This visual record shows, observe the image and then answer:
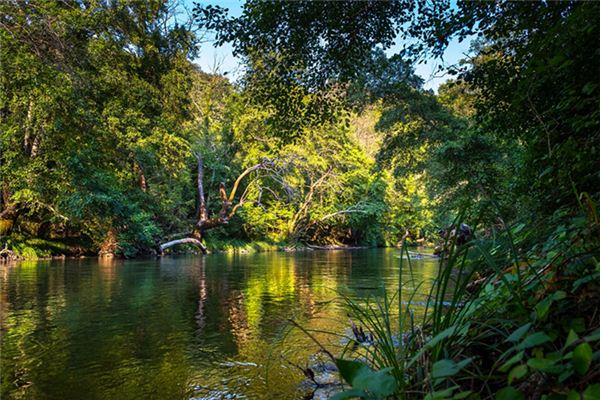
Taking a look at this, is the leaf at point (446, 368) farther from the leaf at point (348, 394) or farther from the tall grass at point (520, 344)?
the leaf at point (348, 394)

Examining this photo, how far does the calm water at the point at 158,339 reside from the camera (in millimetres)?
3330

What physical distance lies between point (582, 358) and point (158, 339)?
15.3 ft

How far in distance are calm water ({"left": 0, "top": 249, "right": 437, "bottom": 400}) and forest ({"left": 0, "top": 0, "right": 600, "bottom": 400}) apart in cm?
112

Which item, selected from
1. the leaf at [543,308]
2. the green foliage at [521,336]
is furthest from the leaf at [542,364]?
the leaf at [543,308]

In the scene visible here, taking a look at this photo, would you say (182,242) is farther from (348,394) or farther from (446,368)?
(446,368)

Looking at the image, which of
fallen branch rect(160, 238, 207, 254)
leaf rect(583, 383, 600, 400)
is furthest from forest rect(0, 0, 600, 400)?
fallen branch rect(160, 238, 207, 254)

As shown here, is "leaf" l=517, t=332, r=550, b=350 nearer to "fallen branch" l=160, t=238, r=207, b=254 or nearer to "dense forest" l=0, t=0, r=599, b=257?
"dense forest" l=0, t=0, r=599, b=257

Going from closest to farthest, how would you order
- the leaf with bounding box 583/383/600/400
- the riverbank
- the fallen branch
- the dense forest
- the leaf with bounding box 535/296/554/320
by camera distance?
the leaf with bounding box 583/383/600/400 < the leaf with bounding box 535/296/554/320 < the dense forest < the riverbank < the fallen branch

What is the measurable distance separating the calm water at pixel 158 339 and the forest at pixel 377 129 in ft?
3.66

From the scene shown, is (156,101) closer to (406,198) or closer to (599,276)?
(599,276)

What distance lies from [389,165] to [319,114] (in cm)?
1233

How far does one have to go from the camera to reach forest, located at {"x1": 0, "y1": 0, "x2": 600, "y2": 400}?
4.75 ft

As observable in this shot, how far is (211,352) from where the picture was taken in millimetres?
4270

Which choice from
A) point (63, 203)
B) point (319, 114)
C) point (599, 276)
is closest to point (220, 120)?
point (63, 203)
